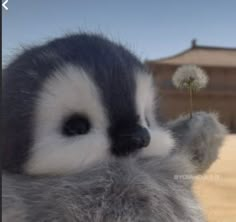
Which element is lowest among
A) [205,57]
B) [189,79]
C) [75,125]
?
[75,125]

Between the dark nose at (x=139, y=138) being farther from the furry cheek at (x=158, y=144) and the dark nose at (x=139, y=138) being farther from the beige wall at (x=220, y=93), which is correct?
the beige wall at (x=220, y=93)

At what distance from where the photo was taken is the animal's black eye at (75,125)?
0.88m

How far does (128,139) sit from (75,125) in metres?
0.10

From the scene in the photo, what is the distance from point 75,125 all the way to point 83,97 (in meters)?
0.05

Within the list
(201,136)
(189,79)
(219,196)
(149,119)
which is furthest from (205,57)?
(149,119)

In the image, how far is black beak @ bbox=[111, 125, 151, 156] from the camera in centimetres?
89

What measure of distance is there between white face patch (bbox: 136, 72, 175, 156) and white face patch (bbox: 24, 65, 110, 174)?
91mm

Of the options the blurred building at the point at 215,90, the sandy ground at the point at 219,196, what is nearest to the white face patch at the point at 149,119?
the sandy ground at the point at 219,196

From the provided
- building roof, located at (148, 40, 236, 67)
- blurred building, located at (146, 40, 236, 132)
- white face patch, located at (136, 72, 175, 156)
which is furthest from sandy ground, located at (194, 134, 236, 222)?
building roof, located at (148, 40, 236, 67)

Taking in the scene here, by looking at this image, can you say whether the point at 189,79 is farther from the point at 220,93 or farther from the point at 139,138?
the point at 220,93

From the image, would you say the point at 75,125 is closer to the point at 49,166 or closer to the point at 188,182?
Result: the point at 49,166

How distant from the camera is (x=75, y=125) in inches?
34.8

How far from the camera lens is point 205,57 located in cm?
1698

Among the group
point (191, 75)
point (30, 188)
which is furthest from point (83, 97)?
point (191, 75)
